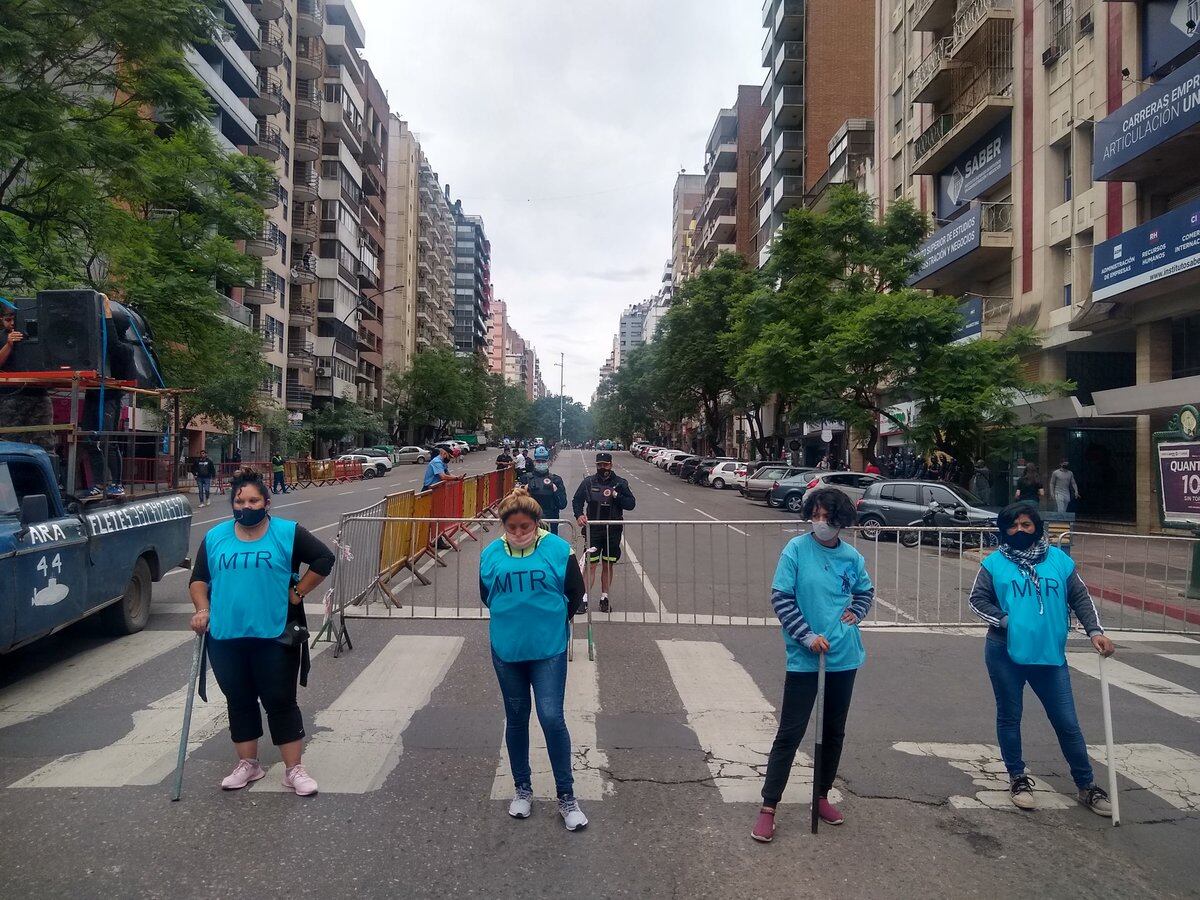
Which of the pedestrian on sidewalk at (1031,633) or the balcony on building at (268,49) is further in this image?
the balcony on building at (268,49)

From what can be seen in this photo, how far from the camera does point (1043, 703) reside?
4.72 metres

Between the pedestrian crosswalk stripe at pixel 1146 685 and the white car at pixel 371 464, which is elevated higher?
the white car at pixel 371 464

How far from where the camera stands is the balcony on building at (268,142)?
4746cm

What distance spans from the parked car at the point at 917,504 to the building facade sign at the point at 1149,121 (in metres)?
8.11

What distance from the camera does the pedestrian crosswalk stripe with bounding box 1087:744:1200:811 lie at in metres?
4.90

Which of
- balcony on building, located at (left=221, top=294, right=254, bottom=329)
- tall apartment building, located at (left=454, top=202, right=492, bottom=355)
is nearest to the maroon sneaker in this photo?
balcony on building, located at (left=221, top=294, right=254, bottom=329)

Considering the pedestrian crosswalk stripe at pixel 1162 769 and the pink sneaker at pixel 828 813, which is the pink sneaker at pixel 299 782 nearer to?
the pink sneaker at pixel 828 813

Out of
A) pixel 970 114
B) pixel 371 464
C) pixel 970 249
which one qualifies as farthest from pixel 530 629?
pixel 371 464

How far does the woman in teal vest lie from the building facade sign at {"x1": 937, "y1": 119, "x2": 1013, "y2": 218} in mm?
26511

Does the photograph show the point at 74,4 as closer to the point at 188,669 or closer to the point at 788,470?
the point at 188,669

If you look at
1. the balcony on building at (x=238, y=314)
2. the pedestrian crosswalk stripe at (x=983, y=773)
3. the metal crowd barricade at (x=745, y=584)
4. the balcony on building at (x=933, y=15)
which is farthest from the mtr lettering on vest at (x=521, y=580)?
the balcony on building at (x=238, y=314)

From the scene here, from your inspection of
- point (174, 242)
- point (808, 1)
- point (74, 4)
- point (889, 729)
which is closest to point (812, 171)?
point (808, 1)

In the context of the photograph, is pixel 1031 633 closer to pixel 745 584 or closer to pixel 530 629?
pixel 530 629

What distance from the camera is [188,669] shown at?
24.1 feet
